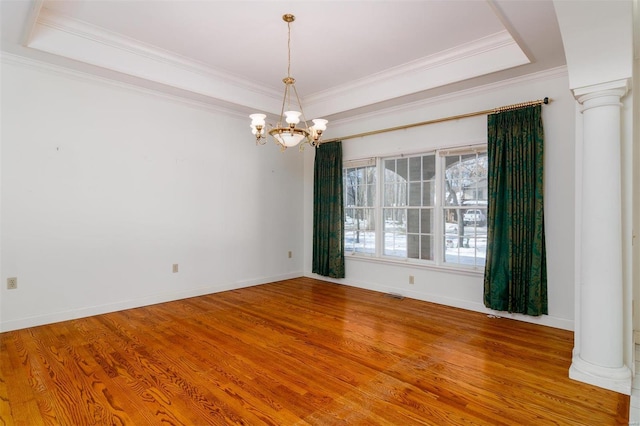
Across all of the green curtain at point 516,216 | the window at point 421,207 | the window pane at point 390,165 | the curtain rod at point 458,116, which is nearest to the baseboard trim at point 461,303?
the green curtain at point 516,216

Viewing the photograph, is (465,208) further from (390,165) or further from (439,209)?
(390,165)

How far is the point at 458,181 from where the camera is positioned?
4.45 metres

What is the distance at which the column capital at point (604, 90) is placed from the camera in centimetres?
239

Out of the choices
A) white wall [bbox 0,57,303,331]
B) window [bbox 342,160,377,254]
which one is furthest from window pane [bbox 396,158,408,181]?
white wall [bbox 0,57,303,331]

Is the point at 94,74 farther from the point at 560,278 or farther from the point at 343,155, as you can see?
→ the point at 560,278

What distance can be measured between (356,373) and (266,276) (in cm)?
339

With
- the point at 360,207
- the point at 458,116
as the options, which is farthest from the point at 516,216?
the point at 360,207

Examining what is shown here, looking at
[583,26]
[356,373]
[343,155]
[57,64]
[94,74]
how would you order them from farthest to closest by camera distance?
[343,155] → [94,74] → [57,64] → [356,373] → [583,26]

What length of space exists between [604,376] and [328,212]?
401 centimetres

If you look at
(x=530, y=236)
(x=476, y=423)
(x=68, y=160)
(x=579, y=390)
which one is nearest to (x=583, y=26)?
(x=530, y=236)

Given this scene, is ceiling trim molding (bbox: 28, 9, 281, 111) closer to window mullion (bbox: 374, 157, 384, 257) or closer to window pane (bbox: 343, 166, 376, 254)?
window pane (bbox: 343, 166, 376, 254)

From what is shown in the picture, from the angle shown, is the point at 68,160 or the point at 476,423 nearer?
the point at 476,423

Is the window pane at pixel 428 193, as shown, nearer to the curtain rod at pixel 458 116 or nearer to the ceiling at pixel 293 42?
the curtain rod at pixel 458 116

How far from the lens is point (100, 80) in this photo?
3.97 m
